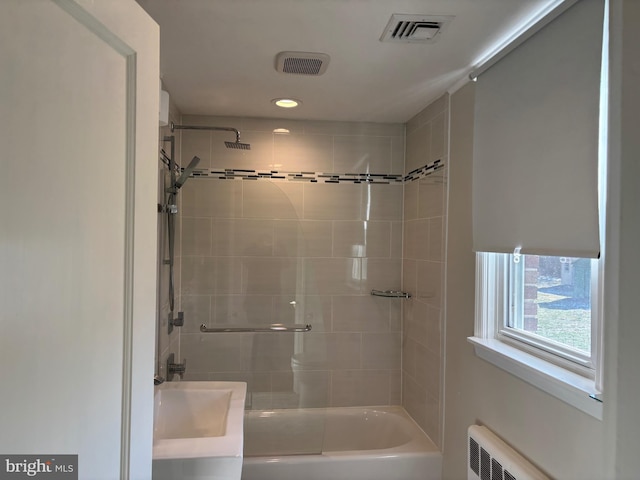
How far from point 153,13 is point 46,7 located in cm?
97

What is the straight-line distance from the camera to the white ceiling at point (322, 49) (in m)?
1.43

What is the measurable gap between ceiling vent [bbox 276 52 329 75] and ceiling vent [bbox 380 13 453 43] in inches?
12.6

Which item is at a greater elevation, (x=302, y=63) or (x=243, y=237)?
(x=302, y=63)

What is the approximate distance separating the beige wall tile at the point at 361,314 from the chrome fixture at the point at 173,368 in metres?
1.04

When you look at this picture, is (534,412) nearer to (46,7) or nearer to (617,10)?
(617,10)

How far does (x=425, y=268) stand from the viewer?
255cm

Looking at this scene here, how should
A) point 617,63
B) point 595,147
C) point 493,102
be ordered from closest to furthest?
point 617,63
point 595,147
point 493,102

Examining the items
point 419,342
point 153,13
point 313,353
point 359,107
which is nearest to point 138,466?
point 153,13

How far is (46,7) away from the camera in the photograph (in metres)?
0.64

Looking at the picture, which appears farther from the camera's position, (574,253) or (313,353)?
(313,353)

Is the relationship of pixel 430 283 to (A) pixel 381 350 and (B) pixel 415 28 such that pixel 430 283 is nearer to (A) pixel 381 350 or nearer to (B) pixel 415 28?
(A) pixel 381 350

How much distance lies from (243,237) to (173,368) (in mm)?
882

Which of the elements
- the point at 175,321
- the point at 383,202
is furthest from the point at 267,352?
the point at 383,202

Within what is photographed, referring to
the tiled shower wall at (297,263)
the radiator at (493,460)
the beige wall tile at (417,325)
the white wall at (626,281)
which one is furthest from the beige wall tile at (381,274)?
the white wall at (626,281)
